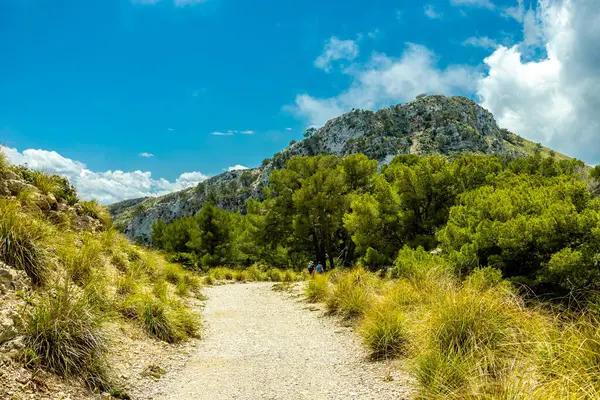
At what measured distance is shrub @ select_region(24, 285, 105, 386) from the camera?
147 inches

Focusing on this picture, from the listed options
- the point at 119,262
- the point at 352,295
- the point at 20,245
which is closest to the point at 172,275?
the point at 119,262

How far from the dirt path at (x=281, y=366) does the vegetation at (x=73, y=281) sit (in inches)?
34.7

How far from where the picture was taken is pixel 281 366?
17.5 ft

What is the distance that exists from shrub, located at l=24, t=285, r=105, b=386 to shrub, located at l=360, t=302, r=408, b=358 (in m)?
3.63

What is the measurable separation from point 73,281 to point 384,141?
93.8 m

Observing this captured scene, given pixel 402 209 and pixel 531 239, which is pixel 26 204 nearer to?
pixel 531 239

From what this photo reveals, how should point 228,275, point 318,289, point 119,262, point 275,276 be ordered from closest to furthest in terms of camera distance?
1. point 119,262
2. point 318,289
3. point 228,275
4. point 275,276

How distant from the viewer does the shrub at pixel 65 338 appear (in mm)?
3723

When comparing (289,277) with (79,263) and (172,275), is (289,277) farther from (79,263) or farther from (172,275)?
(79,263)

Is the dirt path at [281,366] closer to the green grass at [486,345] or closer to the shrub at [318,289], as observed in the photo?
the green grass at [486,345]

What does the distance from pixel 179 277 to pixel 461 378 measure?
412 inches

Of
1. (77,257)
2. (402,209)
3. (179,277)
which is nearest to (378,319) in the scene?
(77,257)

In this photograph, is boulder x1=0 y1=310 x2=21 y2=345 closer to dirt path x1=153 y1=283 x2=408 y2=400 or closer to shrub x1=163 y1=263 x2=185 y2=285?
dirt path x1=153 y1=283 x2=408 y2=400

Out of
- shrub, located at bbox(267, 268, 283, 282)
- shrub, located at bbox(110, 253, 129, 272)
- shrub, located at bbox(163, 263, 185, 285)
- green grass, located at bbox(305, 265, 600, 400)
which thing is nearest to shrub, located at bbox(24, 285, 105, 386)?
green grass, located at bbox(305, 265, 600, 400)
